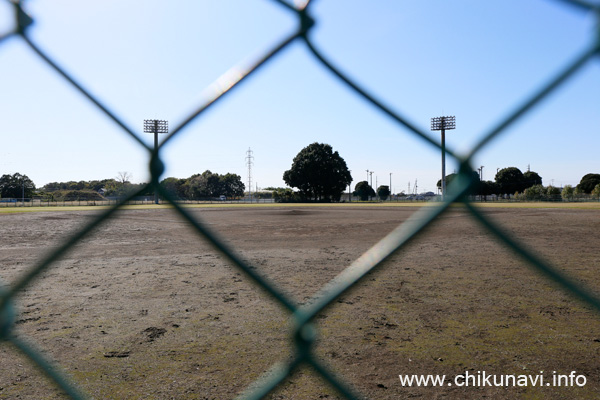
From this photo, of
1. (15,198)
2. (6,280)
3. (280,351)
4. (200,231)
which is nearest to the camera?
(200,231)

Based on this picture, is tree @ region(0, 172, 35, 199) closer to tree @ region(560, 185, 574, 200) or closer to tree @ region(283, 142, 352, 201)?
tree @ region(283, 142, 352, 201)

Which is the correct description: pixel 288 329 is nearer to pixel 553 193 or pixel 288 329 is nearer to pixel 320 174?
pixel 320 174

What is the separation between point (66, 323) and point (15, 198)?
128 feet

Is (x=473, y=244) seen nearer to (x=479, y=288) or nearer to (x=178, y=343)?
(x=479, y=288)

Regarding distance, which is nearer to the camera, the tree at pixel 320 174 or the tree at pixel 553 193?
the tree at pixel 320 174

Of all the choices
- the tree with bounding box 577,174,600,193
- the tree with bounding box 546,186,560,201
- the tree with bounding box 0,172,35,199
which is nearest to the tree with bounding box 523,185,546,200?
the tree with bounding box 546,186,560,201

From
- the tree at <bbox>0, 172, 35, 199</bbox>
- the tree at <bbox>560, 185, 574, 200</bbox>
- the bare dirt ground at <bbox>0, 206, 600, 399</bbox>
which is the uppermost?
the tree at <bbox>0, 172, 35, 199</bbox>

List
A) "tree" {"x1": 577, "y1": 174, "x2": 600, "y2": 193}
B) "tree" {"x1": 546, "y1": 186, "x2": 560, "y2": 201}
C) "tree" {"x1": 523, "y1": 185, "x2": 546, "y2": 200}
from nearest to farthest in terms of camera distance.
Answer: "tree" {"x1": 546, "y1": 186, "x2": 560, "y2": 201}
"tree" {"x1": 523, "y1": 185, "x2": 546, "y2": 200}
"tree" {"x1": 577, "y1": 174, "x2": 600, "y2": 193}

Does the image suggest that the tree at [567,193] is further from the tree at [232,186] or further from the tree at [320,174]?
the tree at [232,186]

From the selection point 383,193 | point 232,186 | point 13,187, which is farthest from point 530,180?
point 13,187

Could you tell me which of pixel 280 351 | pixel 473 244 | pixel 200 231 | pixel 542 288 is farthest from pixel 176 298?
pixel 473 244

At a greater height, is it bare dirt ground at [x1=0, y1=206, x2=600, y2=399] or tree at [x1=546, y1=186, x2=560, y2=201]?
tree at [x1=546, y1=186, x2=560, y2=201]

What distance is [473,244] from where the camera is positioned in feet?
24.6

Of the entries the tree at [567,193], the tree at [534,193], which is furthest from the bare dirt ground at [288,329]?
the tree at [567,193]
